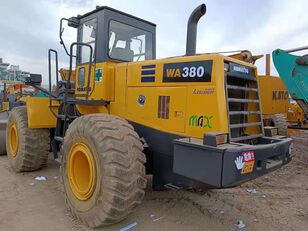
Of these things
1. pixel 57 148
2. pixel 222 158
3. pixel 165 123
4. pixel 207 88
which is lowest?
pixel 57 148

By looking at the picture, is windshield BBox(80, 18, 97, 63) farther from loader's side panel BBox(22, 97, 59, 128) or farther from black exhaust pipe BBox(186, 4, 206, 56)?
black exhaust pipe BBox(186, 4, 206, 56)

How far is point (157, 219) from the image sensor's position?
3.91 m

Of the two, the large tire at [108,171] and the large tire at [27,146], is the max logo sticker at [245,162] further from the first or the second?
the large tire at [27,146]

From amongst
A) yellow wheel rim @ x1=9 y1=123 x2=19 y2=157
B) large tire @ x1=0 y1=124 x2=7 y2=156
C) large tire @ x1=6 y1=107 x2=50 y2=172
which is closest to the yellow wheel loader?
large tire @ x1=6 y1=107 x2=50 y2=172

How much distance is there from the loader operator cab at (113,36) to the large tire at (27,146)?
1.64 m

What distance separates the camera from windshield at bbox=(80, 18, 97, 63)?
15.8 ft

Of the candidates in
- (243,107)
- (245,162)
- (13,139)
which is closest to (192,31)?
(243,107)

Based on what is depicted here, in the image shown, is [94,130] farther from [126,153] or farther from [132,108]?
[132,108]

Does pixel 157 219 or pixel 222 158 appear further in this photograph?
pixel 157 219

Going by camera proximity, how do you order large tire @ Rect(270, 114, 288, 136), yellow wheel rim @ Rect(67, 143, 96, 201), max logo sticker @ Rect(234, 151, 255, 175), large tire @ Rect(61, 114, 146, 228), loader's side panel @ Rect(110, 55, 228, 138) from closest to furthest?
max logo sticker @ Rect(234, 151, 255, 175)
large tire @ Rect(61, 114, 146, 228)
loader's side panel @ Rect(110, 55, 228, 138)
yellow wheel rim @ Rect(67, 143, 96, 201)
large tire @ Rect(270, 114, 288, 136)

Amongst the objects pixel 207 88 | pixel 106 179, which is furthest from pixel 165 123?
pixel 106 179

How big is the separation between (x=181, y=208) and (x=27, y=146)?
9.94ft

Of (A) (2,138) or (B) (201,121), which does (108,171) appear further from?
(A) (2,138)

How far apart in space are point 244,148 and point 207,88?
79 cm
